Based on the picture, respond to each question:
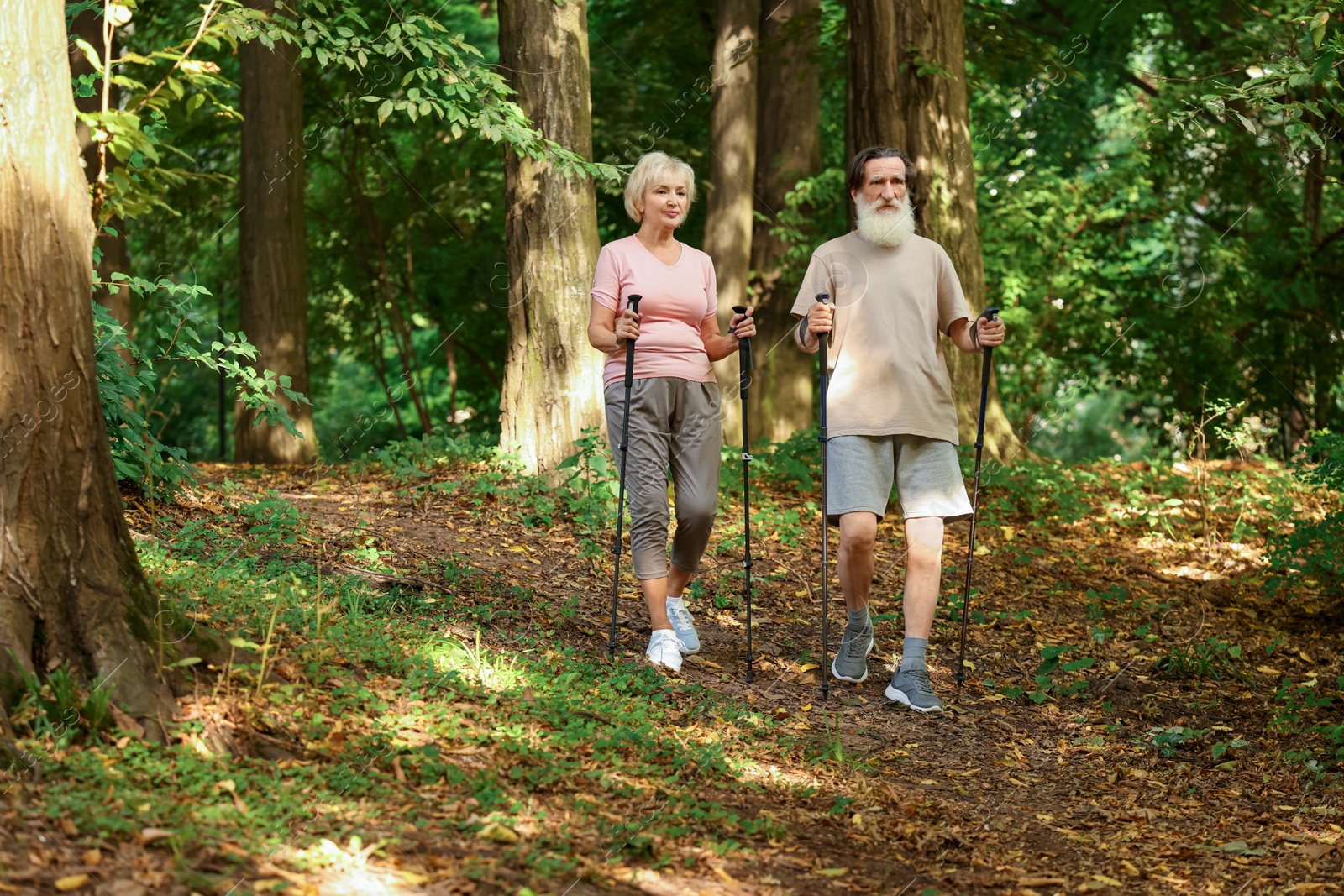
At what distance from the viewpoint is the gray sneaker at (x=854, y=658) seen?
5.57 metres

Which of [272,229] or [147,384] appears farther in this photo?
[272,229]

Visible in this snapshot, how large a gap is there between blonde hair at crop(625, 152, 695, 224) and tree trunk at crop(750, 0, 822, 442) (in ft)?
25.0

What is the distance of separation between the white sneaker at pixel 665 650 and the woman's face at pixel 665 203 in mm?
1835

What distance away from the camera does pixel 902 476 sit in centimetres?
529

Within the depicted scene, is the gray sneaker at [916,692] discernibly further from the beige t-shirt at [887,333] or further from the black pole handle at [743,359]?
the black pole handle at [743,359]

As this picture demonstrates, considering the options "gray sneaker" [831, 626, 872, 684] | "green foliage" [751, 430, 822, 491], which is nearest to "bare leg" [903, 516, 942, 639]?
"gray sneaker" [831, 626, 872, 684]

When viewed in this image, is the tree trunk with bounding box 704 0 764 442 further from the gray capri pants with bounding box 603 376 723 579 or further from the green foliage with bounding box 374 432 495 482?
the gray capri pants with bounding box 603 376 723 579

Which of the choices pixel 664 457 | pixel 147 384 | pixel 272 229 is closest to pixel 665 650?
pixel 664 457

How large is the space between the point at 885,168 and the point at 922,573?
1778mm

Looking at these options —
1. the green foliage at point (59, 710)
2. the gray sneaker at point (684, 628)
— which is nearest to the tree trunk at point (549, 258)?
the gray sneaker at point (684, 628)

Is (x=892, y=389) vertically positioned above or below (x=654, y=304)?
below

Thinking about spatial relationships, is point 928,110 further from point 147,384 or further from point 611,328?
point 147,384

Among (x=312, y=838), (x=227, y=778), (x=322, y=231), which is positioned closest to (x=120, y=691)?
(x=227, y=778)

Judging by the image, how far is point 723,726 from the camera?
4.77 metres
